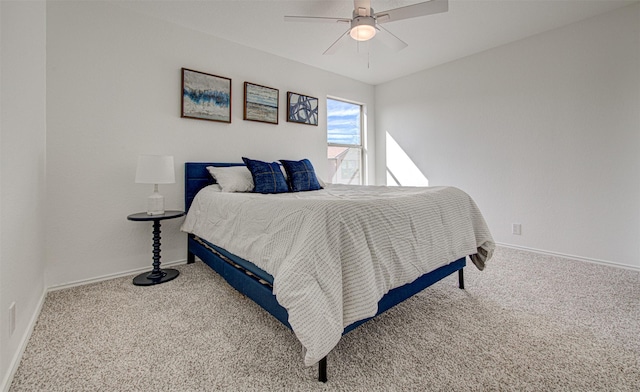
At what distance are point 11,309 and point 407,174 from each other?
4388 mm

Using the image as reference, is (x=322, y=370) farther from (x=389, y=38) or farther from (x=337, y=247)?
(x=389, y=38)

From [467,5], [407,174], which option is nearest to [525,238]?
[407,174]

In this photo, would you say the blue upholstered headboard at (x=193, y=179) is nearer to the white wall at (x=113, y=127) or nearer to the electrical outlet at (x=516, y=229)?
the white wall at (x=113, y=127)

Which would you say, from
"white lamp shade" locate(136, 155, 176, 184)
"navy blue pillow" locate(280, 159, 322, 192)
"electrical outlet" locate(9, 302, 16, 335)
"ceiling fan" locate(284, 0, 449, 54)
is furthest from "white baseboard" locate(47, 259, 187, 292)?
"ceiling fan" locate(284, 0, 449, 54)

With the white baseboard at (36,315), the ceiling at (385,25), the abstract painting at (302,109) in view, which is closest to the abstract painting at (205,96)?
the ceiling at (385,25)

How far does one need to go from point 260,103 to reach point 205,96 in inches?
26.4

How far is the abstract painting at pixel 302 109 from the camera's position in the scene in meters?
3.69

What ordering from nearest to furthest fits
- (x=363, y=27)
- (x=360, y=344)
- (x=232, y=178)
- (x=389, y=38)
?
(x=360, y=344) → (x=363, y=27) → (x=389, y=38) → (x=232, y=178)

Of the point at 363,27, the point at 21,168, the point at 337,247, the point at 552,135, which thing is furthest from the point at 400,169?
the point at 21,168

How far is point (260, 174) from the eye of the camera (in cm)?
276

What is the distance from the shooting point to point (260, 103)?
3398 millimetres

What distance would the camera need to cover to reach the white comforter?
1133 mm

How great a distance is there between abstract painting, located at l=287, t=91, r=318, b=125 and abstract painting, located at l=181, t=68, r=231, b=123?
85cm

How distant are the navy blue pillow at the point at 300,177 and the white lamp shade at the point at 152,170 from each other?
1.19 meters
